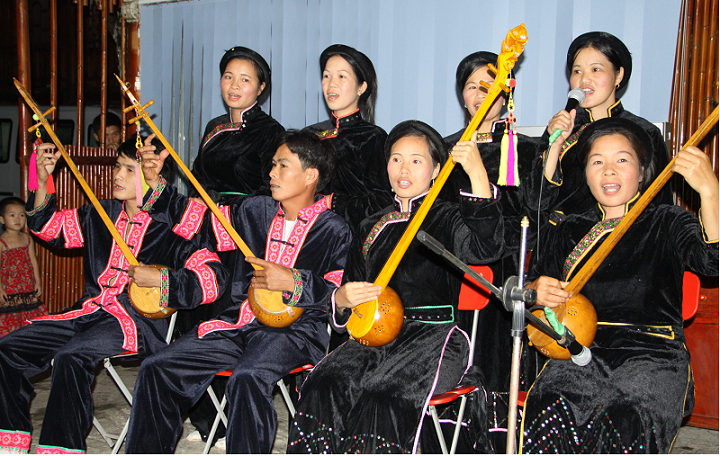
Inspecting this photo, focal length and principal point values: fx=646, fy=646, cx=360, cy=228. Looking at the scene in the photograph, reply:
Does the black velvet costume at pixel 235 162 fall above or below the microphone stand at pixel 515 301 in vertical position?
above

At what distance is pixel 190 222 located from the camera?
10.3ft

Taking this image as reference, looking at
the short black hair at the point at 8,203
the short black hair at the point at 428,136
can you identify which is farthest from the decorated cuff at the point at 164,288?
the short black hair at the point at 8,203

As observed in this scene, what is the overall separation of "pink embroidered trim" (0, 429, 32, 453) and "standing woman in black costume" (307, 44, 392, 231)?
171 centimetres

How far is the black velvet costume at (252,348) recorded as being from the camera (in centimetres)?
245

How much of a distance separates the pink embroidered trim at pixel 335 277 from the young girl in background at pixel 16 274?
2685mm

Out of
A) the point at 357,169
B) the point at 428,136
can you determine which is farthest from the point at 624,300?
the point at 357,169

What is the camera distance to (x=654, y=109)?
3.54 m

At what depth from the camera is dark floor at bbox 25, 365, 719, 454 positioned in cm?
309

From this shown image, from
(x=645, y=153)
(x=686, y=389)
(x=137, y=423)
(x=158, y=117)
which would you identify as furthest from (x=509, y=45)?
(x=158, y=117)

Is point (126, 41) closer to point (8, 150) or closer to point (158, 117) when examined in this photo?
point (158, 117)

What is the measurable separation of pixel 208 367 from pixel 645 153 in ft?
6.23

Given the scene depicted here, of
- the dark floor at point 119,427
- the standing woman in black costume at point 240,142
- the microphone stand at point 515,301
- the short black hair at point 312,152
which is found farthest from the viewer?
the standing woman in black costume at point 240,142

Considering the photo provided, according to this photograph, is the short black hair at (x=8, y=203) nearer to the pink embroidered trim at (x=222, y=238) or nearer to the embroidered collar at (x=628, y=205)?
the pink embroidered trim at (x=222, y=238)

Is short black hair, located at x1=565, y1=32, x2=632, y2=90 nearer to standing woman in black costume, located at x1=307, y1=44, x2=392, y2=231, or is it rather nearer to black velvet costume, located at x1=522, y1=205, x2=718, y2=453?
black velvet costume, located at x1=522, y1=205, x2=718, y2=453
